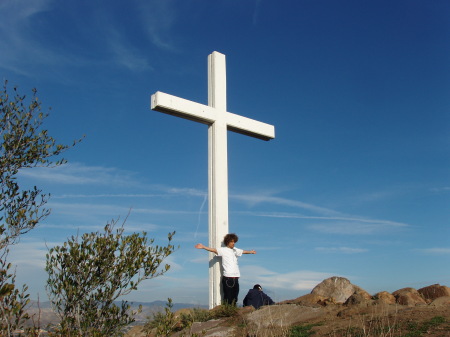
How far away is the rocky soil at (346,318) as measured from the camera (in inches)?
265

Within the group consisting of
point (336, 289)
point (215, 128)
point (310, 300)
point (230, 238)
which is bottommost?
point (310, 300)

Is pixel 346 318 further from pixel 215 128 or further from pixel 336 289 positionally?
pixel 215 128

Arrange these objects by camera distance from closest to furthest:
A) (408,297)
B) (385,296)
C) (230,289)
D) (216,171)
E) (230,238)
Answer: (408,297)
(385,296)
(230,289)
(230,238)
(216,171)

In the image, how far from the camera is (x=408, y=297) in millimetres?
9664

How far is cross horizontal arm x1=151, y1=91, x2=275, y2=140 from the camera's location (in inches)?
437

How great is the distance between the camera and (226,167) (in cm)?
1184

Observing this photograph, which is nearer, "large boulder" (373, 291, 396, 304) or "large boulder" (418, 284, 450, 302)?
"large boulder" (373, 291, 396, 304)

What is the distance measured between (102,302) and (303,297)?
5629mm

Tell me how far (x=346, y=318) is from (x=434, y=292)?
379cm

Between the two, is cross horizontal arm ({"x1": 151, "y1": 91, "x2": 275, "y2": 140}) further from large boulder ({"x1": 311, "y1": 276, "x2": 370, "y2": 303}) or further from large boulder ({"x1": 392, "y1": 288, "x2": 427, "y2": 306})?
large boulder ({"x1": 392, "y1": 288, "x2": 427, "y2": 306})

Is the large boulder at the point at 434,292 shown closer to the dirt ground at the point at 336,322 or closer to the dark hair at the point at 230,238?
the dirt ground at the point at 336,322

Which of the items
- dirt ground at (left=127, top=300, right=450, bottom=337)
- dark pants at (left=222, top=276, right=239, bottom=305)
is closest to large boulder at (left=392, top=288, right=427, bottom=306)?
dirt ground at (left=127, top=300, right=450, bottom=337)

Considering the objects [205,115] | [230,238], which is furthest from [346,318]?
[205,115]

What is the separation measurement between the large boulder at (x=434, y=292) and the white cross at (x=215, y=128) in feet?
15.4
